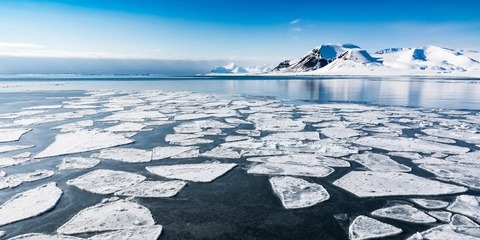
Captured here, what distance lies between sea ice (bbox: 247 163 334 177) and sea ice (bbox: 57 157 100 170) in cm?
227

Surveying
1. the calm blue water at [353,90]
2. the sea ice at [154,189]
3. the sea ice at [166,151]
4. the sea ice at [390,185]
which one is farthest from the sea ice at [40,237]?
the calm blue water at [353,90]

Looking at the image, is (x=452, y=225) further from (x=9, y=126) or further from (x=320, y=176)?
(x=9, y=126)

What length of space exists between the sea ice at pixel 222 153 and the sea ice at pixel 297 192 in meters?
1.08

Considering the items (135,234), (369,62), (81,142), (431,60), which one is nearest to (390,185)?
(135,234)

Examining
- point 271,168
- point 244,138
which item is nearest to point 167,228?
point 271,168

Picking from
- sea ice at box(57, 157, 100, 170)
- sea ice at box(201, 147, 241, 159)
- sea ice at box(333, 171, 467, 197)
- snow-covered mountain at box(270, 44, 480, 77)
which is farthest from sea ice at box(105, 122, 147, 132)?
snow-covered mountain at box(270, 44, 480, 77)

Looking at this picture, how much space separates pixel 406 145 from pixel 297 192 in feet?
10.0

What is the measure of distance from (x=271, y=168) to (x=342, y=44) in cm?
15537

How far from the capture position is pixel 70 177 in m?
3.91

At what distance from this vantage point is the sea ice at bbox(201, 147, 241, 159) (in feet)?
15.8

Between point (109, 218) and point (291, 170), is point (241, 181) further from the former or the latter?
point (109, 218)

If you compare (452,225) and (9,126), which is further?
(9,126)

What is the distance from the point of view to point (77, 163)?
14.6ft

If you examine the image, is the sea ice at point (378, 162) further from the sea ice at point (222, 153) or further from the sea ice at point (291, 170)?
the sea ice at point (222, 153)
